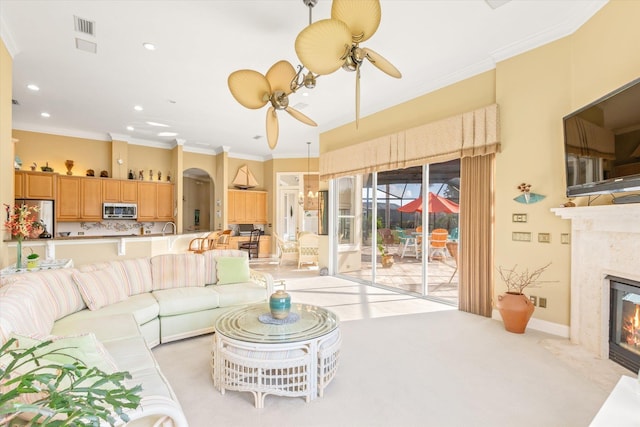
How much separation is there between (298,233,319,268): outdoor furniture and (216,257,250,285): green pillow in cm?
377

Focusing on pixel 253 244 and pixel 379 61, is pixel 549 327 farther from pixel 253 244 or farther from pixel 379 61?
pixel 253 244

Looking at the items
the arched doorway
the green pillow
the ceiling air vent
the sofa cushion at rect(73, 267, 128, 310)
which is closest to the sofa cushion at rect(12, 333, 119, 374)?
the sofa cushion at rect(73, 267, 128, 310)

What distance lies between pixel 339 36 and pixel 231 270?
311 centimetres

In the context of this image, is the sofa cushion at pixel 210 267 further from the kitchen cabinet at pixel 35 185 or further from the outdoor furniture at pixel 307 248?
the kitchen cabinet at pixel 35 185

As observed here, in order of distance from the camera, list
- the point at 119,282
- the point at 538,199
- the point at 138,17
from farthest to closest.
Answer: the point at 538,199 → the point at 119,282 → the point at 138,17

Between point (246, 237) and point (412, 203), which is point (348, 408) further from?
point (246, 237)

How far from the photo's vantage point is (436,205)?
5051 millimetres

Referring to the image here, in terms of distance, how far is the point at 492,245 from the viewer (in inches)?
163

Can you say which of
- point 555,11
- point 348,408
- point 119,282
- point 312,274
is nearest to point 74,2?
point 119,282

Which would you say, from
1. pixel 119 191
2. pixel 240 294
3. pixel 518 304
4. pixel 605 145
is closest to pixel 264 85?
pixel 240 294

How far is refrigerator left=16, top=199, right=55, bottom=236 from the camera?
6.54m

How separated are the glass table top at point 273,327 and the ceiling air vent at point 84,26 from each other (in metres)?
3.31

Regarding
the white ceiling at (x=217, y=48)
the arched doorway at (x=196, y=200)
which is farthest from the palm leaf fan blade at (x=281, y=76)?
the arched doorway at (x=196, y=200)

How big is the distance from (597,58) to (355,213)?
178 inches
